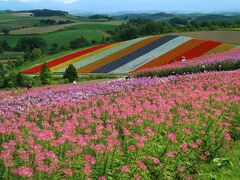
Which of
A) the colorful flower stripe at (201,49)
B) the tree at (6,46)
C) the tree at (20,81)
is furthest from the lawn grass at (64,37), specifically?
the tree at (20,81)

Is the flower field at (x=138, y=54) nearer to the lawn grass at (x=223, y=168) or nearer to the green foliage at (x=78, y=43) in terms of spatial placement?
the green foliage at (x=78, y=43)

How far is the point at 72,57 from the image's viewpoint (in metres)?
74.1

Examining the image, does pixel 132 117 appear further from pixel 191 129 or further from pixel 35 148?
pixel 35 148

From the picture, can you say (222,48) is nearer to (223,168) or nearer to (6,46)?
(223,168)

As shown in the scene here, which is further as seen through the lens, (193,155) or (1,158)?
(193,155)

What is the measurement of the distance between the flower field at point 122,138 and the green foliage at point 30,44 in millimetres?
113260

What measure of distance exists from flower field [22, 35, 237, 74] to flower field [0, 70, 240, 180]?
1645 inches

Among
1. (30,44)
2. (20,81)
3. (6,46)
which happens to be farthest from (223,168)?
(6,46)

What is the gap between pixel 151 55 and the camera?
6175 cm

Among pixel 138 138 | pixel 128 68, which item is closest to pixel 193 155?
pixel 138 138

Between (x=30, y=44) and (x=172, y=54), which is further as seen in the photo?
(x=30, y=44)

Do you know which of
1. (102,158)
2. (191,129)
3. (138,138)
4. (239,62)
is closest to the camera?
(102,158)

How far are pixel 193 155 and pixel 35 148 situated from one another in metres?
3.56

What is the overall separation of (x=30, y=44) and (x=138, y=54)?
68856 millimetres
